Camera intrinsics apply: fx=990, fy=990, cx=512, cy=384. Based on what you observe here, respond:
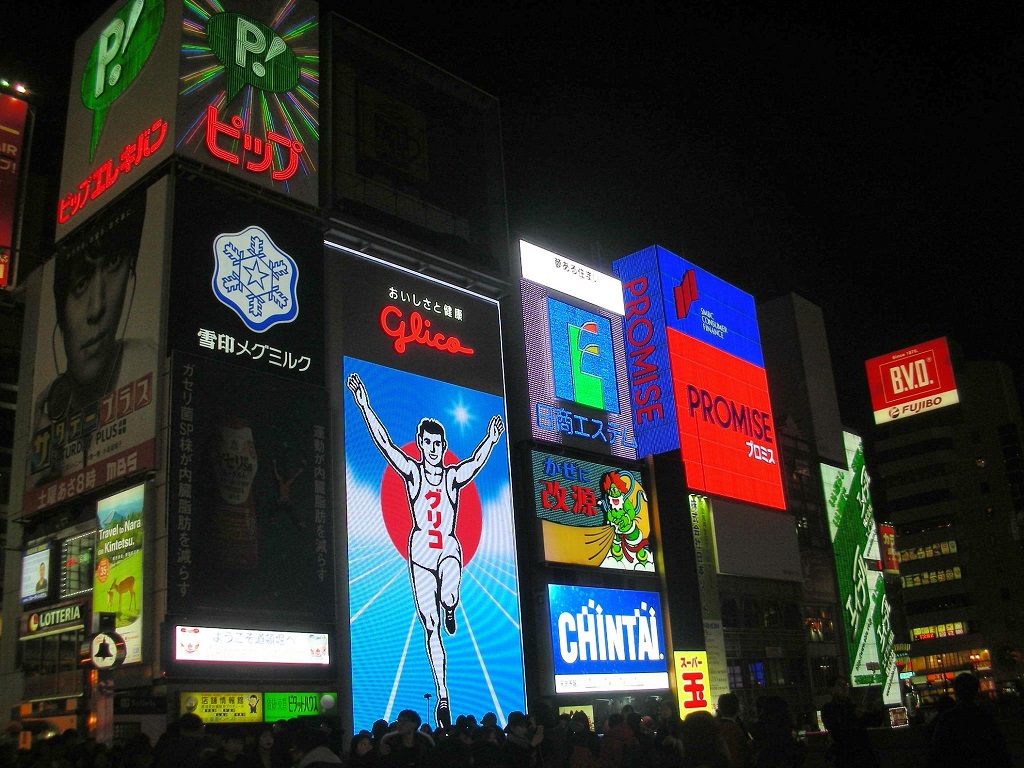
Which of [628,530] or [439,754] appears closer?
[439,754]

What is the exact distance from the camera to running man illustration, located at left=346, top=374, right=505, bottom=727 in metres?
21.9

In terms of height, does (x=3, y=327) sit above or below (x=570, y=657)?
above

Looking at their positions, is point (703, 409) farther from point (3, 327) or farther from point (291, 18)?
point (3, 327)

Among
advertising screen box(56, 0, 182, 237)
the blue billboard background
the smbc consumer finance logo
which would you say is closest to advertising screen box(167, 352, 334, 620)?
the blue billboard background

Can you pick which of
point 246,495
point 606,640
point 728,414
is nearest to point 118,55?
point 246,495

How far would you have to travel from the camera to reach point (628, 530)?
93.9ft

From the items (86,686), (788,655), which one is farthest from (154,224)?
(788,655)

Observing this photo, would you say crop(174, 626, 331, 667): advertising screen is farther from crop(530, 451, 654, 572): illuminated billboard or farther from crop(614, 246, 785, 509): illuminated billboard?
crop(614, 246, 785, 509): illuminated billboard

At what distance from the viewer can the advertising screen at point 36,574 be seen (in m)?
20.3

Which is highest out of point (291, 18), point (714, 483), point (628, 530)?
point (291, 18)

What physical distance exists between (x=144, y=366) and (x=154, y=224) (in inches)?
122

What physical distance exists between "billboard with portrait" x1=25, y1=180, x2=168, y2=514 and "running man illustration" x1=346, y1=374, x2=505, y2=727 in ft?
15.9

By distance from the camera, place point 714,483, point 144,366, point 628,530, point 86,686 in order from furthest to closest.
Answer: point 714,483
point 628,530
point 144,366
point 86,686

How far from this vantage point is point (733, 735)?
840 centimetres
